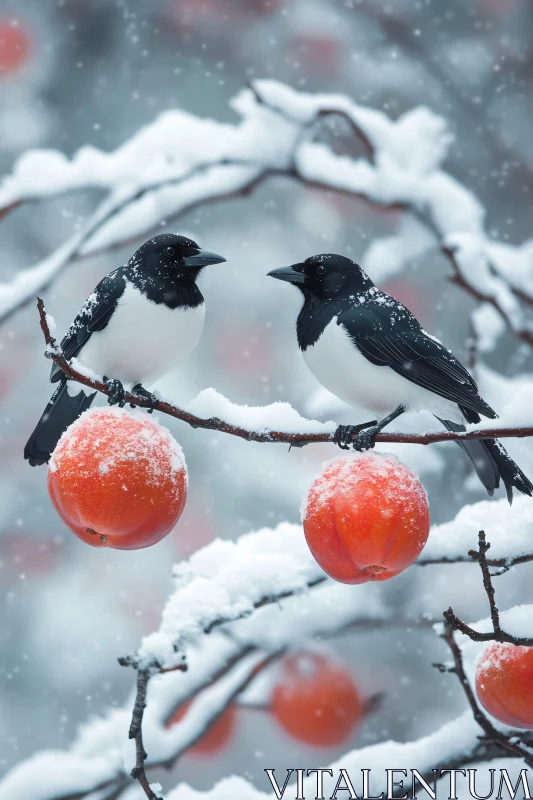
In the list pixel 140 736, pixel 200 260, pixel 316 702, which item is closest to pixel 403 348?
pixel 200 260

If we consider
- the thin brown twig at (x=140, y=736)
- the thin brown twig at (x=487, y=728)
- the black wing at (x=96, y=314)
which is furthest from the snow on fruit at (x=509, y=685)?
the black wing at (x=96, y=314)

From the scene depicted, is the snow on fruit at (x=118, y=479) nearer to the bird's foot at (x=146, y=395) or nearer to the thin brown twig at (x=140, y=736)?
the bird's foot at (x=146, y=395)

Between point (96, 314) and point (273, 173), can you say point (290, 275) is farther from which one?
point (273, 173)

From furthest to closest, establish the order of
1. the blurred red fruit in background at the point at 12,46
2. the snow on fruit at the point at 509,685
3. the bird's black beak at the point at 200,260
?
the blurred red fruit in background at the point at 12,46, the bird's black beak at the point at 200,260, the snow on fruit at the point at 509,685

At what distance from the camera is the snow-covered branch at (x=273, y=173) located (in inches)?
80.3

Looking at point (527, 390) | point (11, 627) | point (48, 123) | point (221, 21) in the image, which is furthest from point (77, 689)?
point (527, 390)

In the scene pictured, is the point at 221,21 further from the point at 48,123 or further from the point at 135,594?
the point at 135,594

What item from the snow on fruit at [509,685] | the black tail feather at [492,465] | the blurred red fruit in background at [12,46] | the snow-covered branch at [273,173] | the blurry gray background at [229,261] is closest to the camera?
the snow on fruit at [509,685]

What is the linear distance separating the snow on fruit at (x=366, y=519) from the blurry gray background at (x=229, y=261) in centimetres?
305

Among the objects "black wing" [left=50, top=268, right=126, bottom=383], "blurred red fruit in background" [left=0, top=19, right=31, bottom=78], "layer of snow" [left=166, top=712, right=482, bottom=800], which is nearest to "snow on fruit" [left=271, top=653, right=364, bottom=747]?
"layer of snow" [left=166, top=712, right=482, bottom=800]

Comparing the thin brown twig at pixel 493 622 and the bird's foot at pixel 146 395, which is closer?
the thin brown twig at pixel 493 622

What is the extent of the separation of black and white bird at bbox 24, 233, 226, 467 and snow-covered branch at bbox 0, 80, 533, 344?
0.27 meters

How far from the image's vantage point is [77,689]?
6262 mm

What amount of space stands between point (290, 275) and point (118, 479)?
54cm
